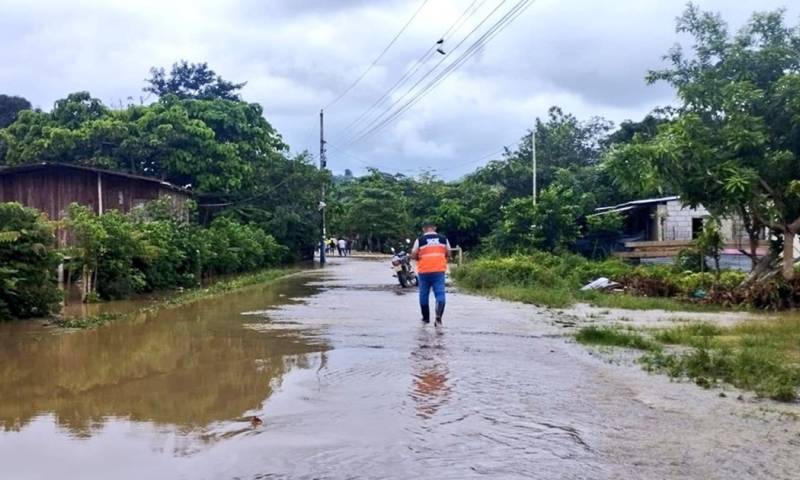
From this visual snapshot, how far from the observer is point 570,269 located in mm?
25984

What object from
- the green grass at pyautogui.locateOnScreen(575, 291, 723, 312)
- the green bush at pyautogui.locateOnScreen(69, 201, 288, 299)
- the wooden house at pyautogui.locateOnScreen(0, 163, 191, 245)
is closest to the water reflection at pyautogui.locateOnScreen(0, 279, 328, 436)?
the green bush at pyautogui.locateOnScreen(69, 201, 288, 299)

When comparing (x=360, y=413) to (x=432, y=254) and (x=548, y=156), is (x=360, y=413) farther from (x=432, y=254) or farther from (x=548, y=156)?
(x=548, y=156)

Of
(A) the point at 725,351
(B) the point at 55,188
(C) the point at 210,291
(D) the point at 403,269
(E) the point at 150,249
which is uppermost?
(B) the point at 55,188

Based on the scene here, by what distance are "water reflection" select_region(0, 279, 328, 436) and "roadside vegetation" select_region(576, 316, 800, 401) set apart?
4.15 m

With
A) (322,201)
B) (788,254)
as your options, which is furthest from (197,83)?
(788,254)

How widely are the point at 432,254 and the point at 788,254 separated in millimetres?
9280

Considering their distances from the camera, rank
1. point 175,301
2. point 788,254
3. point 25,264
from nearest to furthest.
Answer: point 25,264 → point 788,254 → point 175,301

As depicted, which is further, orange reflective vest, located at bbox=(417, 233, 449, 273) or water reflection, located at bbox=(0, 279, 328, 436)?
orange reflective vest, located at bbox=(417, 233, 449, 273)

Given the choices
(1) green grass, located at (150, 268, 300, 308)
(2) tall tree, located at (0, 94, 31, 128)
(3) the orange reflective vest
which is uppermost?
(2) tall tree, located at (0, 94, 31, 128)

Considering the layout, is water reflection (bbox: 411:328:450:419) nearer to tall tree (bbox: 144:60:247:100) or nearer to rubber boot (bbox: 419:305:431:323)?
rubber boot (bbox: 419:305:431:323)

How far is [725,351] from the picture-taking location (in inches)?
357

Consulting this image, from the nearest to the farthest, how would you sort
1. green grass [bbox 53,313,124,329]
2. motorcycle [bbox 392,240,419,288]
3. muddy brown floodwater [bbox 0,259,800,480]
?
muddy brown floodwater [bbox 0,259,800,480]
green grass [bbox 53,313,124,329]
motorcycle [bbox 392,240,419,288]

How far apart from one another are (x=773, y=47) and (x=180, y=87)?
1651 inches

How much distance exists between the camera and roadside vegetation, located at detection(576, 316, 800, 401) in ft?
24.8
